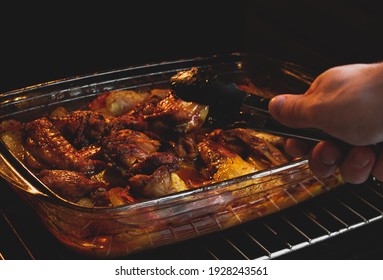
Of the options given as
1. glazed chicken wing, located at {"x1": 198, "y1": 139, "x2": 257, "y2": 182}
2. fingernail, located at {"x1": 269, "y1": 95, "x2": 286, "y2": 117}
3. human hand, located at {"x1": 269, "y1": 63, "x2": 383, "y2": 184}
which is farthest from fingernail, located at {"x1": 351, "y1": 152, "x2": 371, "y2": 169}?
glazed chicken wing, located at {"x1": 198, "y1": 139, "x2": 257, "y2": 182}

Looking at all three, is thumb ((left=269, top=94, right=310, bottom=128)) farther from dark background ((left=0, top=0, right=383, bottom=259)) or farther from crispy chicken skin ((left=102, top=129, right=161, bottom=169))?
dark background ((left=0, top=0, right=383, bottom=259))

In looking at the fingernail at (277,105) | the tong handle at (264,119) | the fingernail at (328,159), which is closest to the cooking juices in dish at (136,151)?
the tong handle at (264,119)

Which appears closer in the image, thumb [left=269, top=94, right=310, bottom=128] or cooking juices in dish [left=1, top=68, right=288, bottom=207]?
thumb [left=269, top=94, right=310, bottom=128]

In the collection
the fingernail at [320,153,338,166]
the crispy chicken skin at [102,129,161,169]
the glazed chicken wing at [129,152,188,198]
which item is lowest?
the glazed chicken wing at [129,152,188,198]

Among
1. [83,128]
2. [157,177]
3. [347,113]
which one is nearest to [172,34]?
[83,128]

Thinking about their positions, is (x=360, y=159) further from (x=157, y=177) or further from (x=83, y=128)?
(x=83, y=128)

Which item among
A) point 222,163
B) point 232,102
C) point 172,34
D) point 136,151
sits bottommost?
point 222,163
